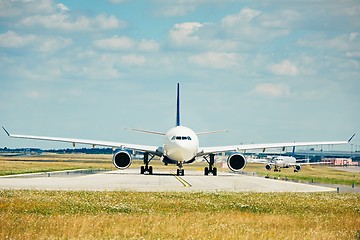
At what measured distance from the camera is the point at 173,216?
22.2 m

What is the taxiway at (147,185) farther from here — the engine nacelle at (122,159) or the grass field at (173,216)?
the engine nacelle at (122,159)

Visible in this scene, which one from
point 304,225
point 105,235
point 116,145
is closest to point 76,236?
point 105,235

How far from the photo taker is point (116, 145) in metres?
59.1

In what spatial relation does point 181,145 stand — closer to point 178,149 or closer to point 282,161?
point 178,149

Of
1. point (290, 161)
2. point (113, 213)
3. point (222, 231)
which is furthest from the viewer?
point (290, 161)

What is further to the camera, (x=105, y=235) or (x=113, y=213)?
(x=113, y=213)

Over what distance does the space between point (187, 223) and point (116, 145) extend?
39111 mm

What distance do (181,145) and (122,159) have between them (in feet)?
19.6

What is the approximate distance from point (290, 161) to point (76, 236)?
99.6 metres

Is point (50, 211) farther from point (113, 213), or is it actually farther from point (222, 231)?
point (222, 231)

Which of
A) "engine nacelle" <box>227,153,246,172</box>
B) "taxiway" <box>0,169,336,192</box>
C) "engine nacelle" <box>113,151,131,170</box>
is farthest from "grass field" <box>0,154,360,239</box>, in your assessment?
"engine nacelle" <box>227,153,246,172</box>

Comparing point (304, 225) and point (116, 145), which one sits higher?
point (116, 145)

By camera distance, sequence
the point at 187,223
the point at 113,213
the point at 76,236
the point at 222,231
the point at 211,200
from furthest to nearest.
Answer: the point at 211,200 → the point at 113,213 → the point at 187,223 → the point at 222,231 → the point at 76,236

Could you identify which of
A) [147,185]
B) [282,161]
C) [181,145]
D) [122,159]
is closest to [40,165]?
[122,159]
